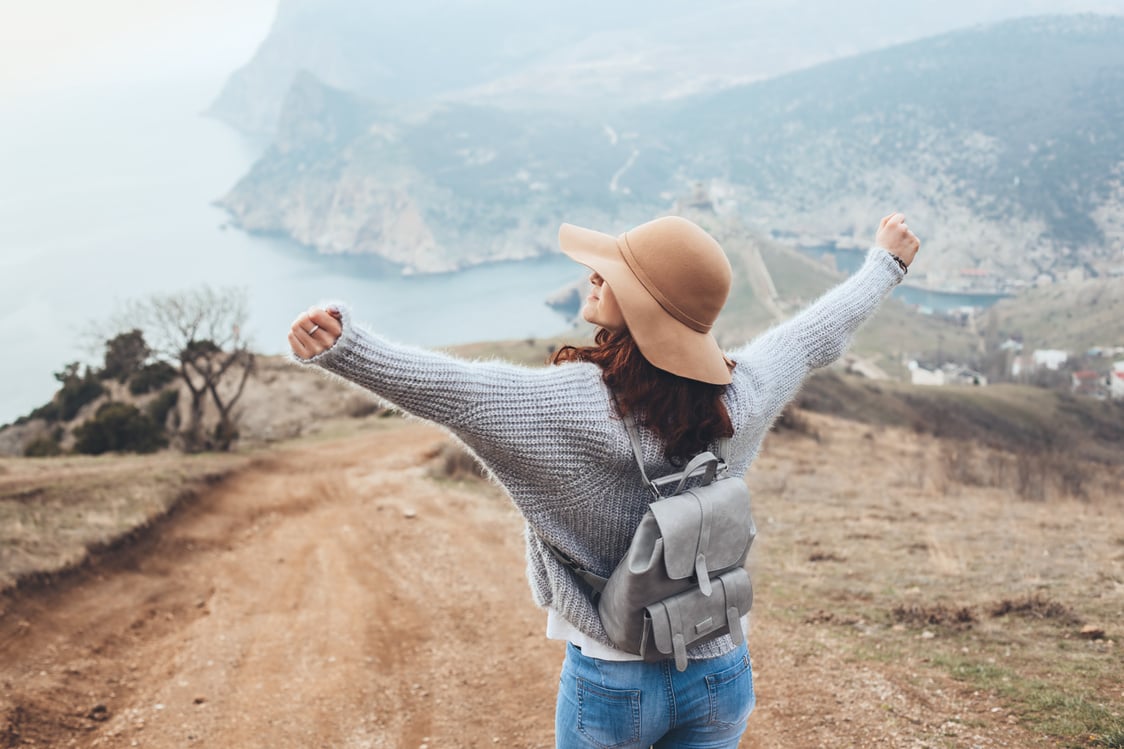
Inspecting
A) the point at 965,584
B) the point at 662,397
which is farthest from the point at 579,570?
the point at 965,584

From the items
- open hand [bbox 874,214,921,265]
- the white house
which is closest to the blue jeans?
open hand [bbox 874,214,921,265]

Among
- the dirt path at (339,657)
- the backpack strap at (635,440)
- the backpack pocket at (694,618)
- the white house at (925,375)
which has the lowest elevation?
the dirt path at (339,657)

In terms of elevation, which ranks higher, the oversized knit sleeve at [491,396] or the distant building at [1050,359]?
the distant building at [1050,359]

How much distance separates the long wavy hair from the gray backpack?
4cm

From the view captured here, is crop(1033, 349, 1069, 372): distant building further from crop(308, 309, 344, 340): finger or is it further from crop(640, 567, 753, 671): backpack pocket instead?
crop(308, 309, 344, 340): finger

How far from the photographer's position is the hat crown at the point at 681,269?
200 centimetres

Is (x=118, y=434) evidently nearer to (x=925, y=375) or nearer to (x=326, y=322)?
(x=326, y=322)

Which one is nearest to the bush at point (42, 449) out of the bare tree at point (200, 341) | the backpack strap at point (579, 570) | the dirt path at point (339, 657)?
the bare tree at point (200, 341)

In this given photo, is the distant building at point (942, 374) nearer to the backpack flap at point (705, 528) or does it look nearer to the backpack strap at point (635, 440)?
the backpack flap at point (705, 528)

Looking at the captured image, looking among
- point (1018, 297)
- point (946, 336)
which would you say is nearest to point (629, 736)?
point (946, 336)

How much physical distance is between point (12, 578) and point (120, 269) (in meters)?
171

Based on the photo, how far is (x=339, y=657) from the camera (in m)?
6.39

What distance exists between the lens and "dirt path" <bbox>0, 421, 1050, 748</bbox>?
197 inches

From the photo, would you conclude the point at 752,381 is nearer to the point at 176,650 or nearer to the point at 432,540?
the point at 176,650
